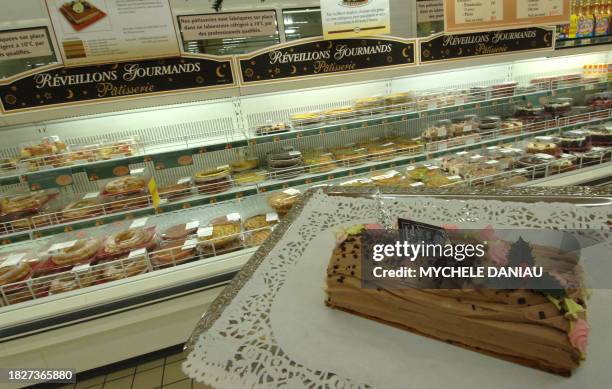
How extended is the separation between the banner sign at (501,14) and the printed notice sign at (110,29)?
231cm

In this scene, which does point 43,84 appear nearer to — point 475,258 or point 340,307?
point 340,307

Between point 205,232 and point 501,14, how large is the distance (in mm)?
3164

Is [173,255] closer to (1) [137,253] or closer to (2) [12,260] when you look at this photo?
(1) [137,253]

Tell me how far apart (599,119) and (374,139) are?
2607 mm

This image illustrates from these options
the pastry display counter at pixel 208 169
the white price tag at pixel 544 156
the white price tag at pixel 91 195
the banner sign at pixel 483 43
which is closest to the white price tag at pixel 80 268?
the pastry display counter at pixel 208 169

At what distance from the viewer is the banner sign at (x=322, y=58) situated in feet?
8.69

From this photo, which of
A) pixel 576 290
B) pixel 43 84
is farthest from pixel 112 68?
pixel 576 290

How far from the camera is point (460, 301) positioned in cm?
94

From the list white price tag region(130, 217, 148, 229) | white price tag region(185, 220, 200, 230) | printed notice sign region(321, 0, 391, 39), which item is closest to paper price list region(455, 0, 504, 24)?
printed notice sign region(321, 0, 391, 39)

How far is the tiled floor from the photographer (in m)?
2.53

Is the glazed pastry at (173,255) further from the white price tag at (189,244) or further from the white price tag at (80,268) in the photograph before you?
the white price tag at (80,268)

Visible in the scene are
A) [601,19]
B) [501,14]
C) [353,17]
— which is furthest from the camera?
[601,19]

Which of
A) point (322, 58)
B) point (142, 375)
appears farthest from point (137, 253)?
point (322, 58)

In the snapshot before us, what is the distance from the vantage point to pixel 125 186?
2643 mm
